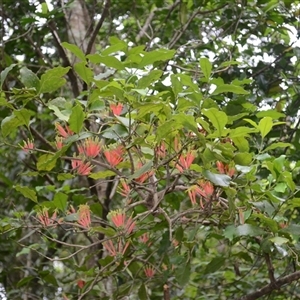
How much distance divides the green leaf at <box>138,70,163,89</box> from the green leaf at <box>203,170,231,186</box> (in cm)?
18

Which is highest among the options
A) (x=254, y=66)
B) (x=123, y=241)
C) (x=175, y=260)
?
(x=254, y=66)

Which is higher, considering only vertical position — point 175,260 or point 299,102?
point 299,102

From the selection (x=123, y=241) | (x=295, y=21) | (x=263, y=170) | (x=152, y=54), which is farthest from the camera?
(x=295, y=21)

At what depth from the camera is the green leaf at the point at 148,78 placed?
0.96m

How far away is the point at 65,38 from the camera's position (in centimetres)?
233

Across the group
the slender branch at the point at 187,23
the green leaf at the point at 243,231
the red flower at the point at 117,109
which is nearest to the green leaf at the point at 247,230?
the green leaf at the point at 243,231

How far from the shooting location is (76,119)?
3.16 ft

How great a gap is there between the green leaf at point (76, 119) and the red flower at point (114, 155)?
96 mm

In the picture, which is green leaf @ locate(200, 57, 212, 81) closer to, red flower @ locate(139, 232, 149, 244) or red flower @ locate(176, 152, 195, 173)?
red flower @ locate(176, 152, 195, 173)

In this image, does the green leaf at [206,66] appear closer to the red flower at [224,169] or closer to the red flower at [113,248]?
the red flower at [224,169]

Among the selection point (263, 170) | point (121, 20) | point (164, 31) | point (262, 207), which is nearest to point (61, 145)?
point (262, 207)

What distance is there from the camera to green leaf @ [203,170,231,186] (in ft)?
3.11

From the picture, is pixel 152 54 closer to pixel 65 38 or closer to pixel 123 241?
pixel 123 241

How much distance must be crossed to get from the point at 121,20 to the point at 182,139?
4.97ft
